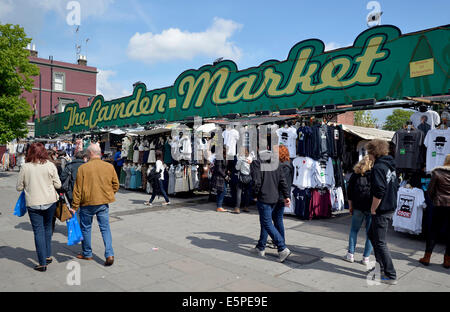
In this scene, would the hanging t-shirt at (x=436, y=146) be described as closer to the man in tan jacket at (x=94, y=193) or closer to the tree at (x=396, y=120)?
the man in tan jacket at (x=94, y=193)

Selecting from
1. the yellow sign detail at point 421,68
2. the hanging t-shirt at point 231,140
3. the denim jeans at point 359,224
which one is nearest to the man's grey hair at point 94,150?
the denim jeans at point 359,224

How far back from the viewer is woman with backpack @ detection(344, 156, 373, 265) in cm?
505

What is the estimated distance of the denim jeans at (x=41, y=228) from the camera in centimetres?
475

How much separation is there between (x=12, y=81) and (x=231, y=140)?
14825 mm

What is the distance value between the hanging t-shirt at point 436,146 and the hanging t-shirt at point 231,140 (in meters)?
5.17

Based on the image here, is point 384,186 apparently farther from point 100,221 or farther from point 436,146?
point 100,221

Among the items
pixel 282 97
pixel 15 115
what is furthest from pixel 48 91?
pixel 282 97

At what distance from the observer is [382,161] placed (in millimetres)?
4492

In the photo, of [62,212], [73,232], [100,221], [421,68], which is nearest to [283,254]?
[100,221]

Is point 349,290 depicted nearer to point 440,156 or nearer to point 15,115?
point 440,156

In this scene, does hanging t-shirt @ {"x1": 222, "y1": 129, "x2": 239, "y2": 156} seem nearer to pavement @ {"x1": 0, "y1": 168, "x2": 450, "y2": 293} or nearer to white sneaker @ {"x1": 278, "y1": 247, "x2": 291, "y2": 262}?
pavement @ {"x1": 0, "y1": 168, "x2": 450, "y2": 293}

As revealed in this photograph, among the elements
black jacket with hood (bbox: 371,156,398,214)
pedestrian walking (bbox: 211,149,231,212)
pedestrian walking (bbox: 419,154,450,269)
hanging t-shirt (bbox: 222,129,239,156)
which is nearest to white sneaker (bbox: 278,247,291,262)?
black jacket with hood (bbox: 371,156,398,214)

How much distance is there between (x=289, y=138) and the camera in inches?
344
